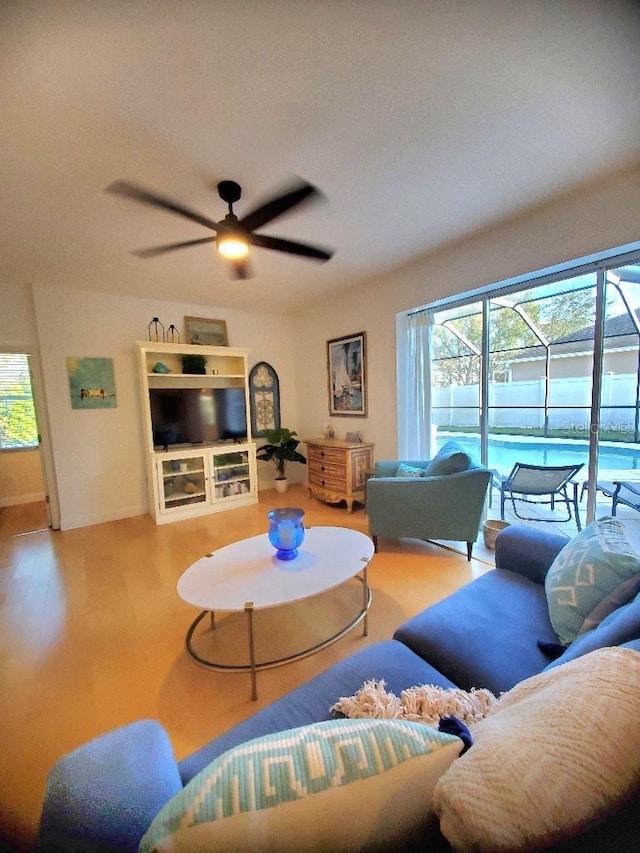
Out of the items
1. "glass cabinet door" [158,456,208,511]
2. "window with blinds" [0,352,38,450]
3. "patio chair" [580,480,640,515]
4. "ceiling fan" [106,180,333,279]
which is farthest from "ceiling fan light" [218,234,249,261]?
"window with blinds" [0,352,38,450]

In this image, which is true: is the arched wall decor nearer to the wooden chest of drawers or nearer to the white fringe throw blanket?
the wooden chest of drawers

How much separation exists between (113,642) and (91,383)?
110 inches

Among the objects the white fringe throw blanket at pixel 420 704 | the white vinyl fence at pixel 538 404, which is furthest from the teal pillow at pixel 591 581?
the white vinyl fence at pixel 538 404

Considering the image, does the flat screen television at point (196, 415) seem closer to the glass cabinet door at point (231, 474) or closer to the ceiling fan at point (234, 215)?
the glass cabinet door at point (231, 474)

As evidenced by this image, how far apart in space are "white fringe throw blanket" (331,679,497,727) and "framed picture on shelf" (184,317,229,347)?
4.01 meters

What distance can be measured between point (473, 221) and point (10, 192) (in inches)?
116

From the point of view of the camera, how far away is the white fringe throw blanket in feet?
2.97

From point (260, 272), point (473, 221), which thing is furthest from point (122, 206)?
point (473, 221)

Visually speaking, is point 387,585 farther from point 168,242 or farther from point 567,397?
point 168,242

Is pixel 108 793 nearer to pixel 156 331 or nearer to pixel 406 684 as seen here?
pixel 406 684

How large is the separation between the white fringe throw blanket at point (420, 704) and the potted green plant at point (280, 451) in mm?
3585

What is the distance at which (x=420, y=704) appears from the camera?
946 millimetres

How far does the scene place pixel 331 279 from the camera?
3486 mm

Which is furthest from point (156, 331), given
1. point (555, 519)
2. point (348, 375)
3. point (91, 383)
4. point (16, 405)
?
point (555, 519)
